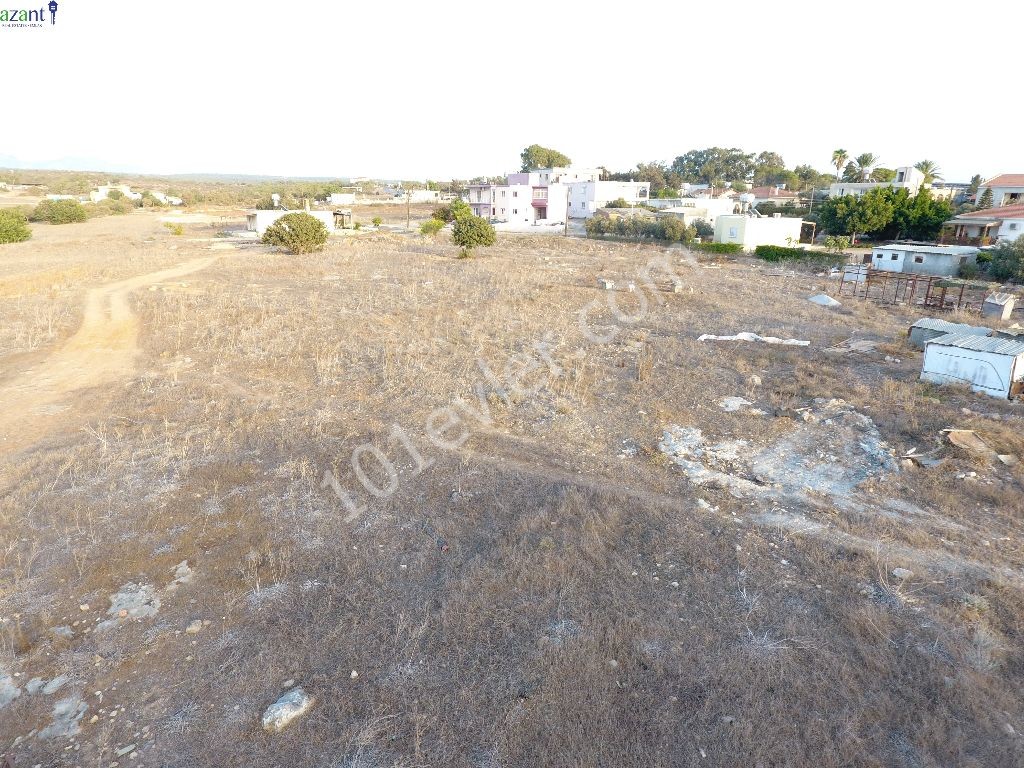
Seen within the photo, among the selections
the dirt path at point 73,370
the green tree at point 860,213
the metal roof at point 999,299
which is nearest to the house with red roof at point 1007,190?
the green tree at point 860,213

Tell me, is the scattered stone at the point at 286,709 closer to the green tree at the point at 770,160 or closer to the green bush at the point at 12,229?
the green bush at the point at 12,229

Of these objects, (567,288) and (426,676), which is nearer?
(426,676)

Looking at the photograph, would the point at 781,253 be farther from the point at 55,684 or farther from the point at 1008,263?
the point at 55,684

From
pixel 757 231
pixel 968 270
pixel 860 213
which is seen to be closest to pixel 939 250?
pixel 968 270

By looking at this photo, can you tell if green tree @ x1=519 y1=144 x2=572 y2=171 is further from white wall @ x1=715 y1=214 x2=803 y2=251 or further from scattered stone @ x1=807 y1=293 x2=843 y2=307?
scattered stone @ x1=807 y1=293 x2=843 y2=307

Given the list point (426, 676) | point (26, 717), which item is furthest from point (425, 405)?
point (26, 717)

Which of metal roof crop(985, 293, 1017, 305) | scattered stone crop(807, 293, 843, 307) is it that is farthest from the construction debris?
metal roof crop(985, 293, 1017, 305)

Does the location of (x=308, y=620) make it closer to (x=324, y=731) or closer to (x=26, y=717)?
(x=324, y=731)
